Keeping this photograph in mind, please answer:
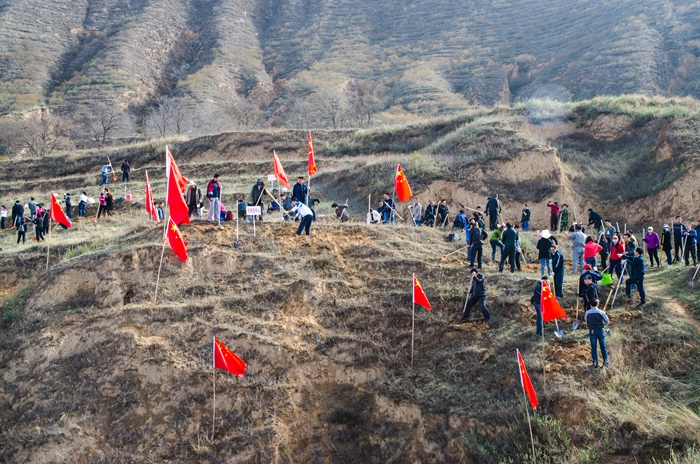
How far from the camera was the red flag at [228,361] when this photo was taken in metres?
12.9

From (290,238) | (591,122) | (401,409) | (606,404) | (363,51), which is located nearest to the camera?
(606,404)

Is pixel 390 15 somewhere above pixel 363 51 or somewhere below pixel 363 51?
above

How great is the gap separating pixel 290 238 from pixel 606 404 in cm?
932

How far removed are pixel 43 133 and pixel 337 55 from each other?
34100mm

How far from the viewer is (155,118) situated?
185 feet

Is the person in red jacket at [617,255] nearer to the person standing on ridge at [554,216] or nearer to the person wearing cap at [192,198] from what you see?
the person standing on ridge at [554,216]

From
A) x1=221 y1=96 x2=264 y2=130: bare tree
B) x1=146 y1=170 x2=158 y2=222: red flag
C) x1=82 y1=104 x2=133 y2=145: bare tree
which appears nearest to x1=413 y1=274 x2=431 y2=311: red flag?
x1=146 y1=170 x2=158 y2=222: red flag

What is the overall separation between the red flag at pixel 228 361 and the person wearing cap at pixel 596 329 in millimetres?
6786

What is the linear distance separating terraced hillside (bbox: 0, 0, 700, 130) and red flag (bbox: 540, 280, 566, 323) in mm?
41380

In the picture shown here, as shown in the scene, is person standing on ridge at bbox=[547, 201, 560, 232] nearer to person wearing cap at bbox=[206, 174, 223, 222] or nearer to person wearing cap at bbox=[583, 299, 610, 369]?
person wearing cap at bbox=[583, 299, 610, 369]

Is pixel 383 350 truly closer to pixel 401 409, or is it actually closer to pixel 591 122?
pixel 401 409

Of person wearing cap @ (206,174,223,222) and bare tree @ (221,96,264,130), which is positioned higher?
bare tree @ (221,96,264,130)

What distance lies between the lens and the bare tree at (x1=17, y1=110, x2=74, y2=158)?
4795 cm

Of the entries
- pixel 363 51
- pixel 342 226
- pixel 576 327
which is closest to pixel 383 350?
pixel 576 327
